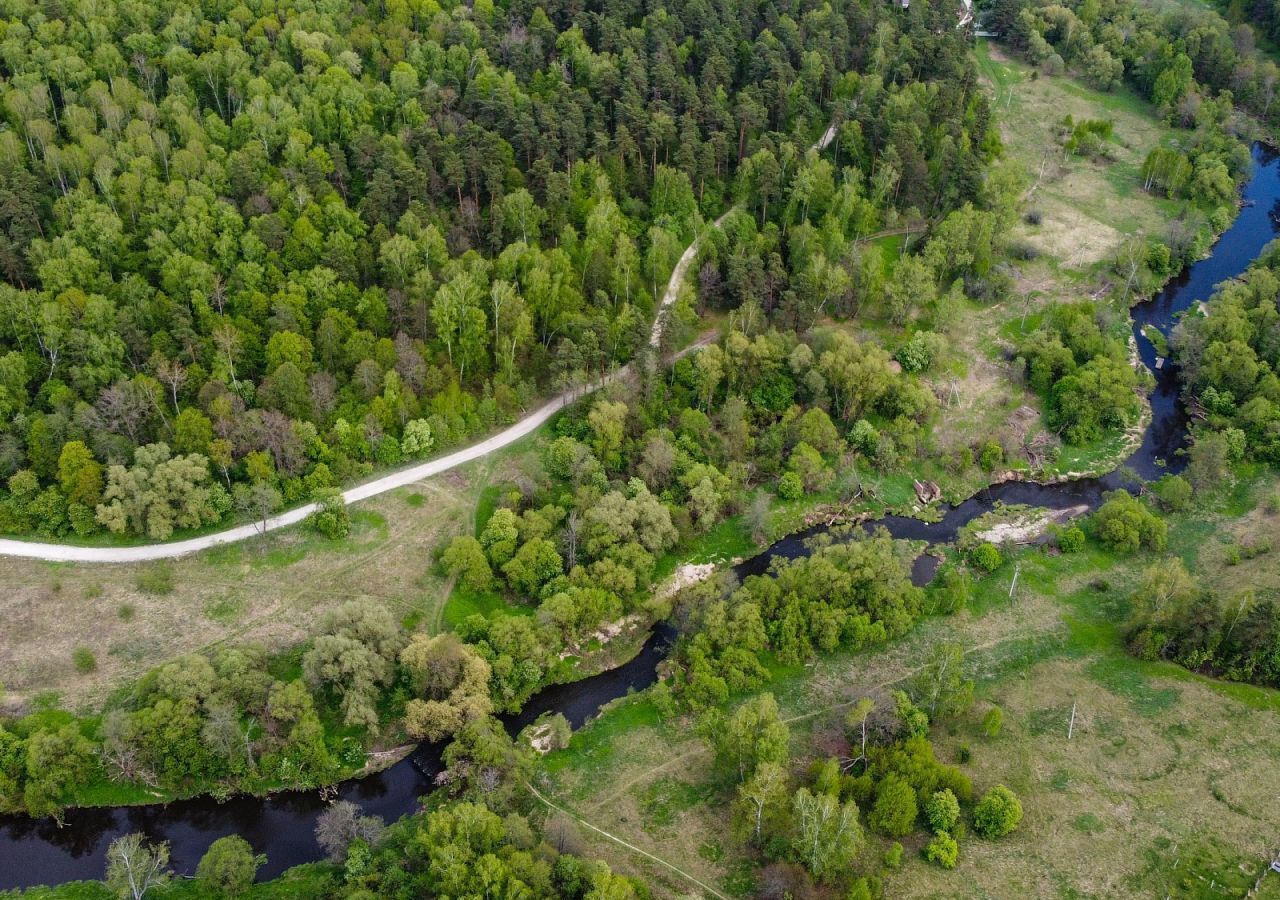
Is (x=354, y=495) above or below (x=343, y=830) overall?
below

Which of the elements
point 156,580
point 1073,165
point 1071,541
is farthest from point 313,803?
point 1073,165

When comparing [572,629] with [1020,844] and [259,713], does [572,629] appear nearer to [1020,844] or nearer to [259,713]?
[259,713]

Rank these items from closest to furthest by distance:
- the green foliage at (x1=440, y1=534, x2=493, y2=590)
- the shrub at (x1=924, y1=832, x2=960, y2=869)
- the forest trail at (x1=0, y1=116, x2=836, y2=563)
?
the shrub at (x1=924, y1=832, x2=960, y2=869)
the green foliage at (x1=440, y1=534, x2=493, y2=590)
the forest trail at (x1=0, y1=116, x2=836, y2=563)

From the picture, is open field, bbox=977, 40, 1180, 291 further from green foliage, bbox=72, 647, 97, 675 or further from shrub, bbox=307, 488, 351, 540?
green foliage, bbox=72, 647, 97, 675

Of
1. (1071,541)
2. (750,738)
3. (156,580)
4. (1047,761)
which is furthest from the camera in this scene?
(1071,541)

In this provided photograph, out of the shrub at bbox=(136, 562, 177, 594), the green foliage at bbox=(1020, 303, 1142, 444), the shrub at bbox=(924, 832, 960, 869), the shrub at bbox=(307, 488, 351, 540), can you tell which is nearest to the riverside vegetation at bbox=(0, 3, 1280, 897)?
the green foliage at bbox=(1020, 303, 1142, 444)

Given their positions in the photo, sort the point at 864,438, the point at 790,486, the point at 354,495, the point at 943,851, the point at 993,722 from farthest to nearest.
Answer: the point at 864,438, the point at 790,486, the point at 354,495, the point at 993,722, the point at 943,851

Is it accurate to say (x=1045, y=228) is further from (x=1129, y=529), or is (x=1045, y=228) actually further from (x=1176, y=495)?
(x=1129, y=529)
